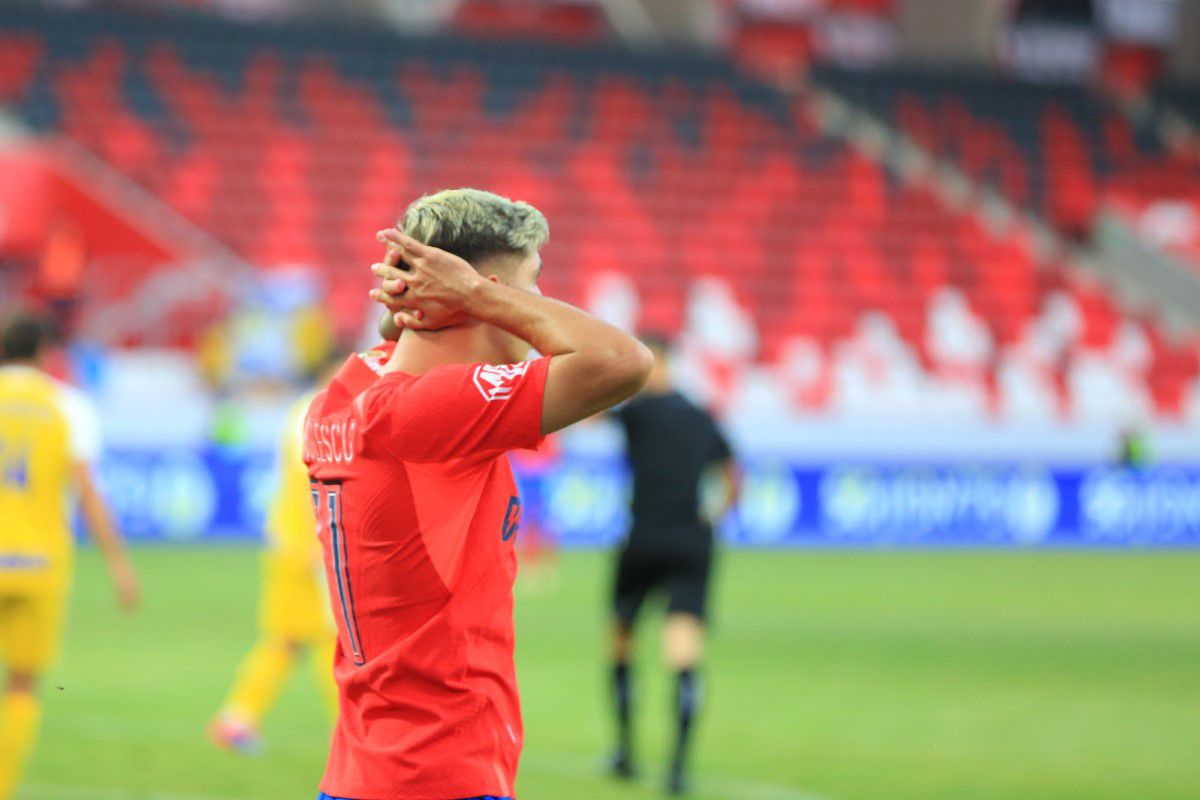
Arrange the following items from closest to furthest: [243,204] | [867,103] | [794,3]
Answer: [243,204]
[867,103]
[794,3]

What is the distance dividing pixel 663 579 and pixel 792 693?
3023 millimetres

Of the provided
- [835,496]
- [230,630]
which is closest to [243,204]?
[835,496]

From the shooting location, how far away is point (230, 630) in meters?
13.5

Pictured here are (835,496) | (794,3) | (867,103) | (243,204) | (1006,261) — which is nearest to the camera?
(835,496)

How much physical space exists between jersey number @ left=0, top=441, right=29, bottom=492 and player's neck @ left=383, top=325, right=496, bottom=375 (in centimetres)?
430

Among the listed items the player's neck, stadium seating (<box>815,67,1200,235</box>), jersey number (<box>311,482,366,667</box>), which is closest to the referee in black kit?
jersey number (<box>311,482,366,667</box>)

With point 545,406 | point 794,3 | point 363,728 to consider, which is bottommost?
point 363,728

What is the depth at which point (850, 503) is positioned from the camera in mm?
21719

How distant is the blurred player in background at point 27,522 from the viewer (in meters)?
6.88

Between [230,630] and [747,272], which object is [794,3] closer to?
[747,272]

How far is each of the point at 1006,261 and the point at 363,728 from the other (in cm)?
2879

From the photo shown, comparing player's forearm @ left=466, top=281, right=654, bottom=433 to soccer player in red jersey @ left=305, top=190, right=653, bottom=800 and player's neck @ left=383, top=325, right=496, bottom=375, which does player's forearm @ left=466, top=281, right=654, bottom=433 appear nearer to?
soccer player in red jersey @ left=305, top=190, right=653, bottom=800

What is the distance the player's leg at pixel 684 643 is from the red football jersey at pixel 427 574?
4906 mm

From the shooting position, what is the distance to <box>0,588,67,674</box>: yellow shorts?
6.91m
